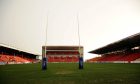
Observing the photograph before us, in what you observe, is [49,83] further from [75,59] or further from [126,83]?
[75,59]

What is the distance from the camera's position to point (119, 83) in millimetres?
7730

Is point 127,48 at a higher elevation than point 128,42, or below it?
below

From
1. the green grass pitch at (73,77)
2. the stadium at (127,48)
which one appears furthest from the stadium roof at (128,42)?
the green grass pitch at (73,77)

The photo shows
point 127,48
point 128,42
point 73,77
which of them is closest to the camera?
point 73,77

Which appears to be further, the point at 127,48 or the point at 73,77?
the point at 127,48

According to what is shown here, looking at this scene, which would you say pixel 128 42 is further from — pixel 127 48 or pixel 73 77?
pixel 73 77

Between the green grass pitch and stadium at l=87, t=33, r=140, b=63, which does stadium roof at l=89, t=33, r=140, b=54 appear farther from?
the green grass pitch

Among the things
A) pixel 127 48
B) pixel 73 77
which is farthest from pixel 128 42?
pixel 73 77

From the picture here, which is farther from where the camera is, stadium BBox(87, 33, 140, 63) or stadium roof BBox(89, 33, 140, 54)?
stadium BBox(87, 33, 140, 63)

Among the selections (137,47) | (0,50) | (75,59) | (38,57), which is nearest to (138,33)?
(137,47)

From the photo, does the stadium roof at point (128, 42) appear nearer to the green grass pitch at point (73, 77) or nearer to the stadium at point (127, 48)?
the stadium at point (127, 48)

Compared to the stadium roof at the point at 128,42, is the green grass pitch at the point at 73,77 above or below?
below

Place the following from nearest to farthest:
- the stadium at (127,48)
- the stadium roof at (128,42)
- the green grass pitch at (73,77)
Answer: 1. the green grass pitch at (73,77)
2. the stadium roof at (128,42)
3. the stadium at (127,48)

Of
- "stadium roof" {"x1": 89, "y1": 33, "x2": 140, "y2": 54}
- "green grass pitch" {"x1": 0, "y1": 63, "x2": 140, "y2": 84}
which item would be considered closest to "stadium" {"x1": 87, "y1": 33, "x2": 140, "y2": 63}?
"stadium roof" {"x1": 89, "y1": 33, "x2": 140, "y2": 54}
